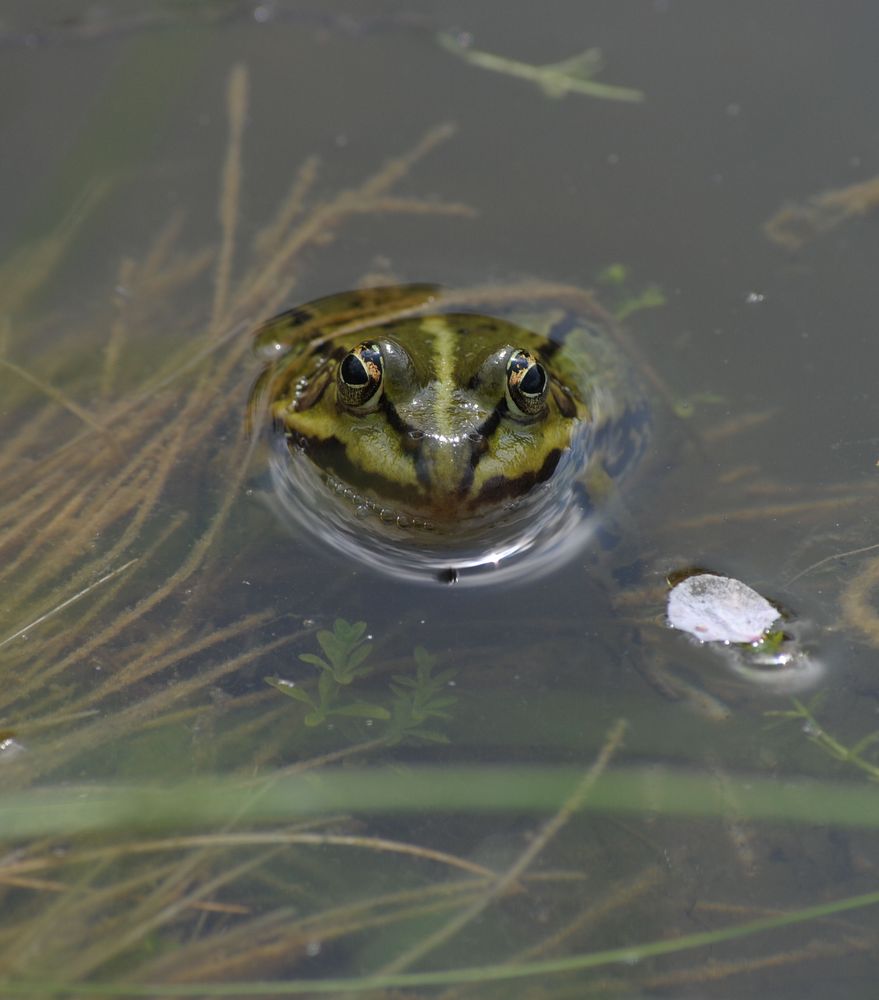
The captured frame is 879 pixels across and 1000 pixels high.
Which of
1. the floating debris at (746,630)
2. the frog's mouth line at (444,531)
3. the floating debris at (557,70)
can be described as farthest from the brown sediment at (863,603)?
the floating debris at (557,70)

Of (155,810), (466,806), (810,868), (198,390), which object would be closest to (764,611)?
(810,868)

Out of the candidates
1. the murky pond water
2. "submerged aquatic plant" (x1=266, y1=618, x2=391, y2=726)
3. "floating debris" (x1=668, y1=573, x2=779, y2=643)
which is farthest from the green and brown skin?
"floating debris" (x1=668, y1=573, x2=779, y2=643)

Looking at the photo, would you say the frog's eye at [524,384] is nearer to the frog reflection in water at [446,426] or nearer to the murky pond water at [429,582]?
the frog reflection in water at [446,426]

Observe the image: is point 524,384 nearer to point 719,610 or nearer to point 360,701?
point 719,610

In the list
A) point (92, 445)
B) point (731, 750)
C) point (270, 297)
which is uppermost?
point (270, 297)

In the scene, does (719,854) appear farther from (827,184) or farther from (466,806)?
(827,184)

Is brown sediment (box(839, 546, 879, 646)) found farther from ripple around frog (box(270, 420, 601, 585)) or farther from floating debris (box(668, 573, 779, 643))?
ripple around frog (box(270, 420, 601, 585))
